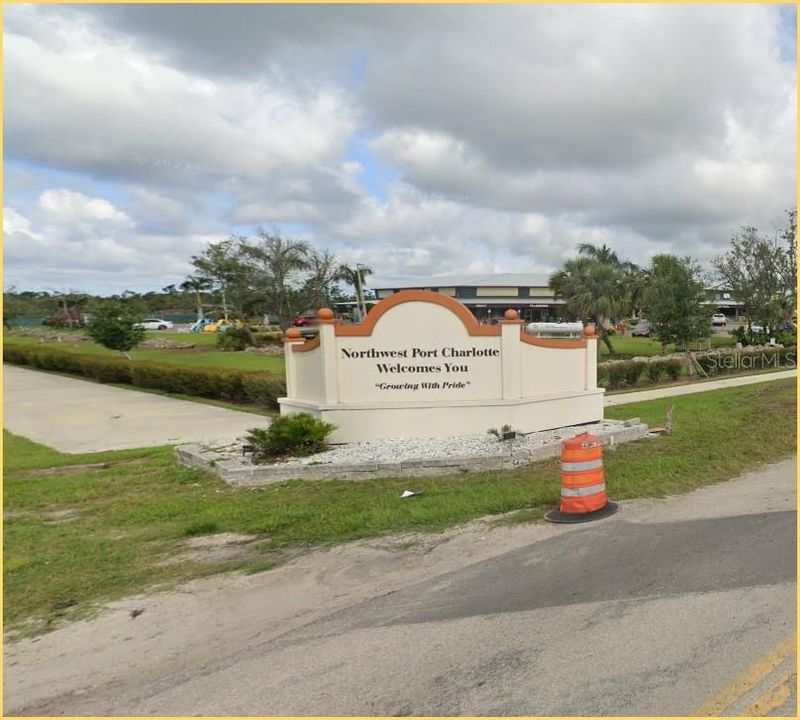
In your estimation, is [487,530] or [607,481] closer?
[487,530]

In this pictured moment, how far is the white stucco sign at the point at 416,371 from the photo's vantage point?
958 cm

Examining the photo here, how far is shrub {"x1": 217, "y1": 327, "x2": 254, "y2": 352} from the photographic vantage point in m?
40.1

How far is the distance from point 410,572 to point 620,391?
15.5 metres

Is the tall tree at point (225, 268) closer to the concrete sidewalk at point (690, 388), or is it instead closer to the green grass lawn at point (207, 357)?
the green grass lawn at point (207, 357)

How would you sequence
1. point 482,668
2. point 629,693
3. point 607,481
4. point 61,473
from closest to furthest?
1. point 629,693
2. point 482,668
3. point 607,481
4. point 61,473

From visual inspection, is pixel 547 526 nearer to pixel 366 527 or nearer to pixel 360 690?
pixel 366 527

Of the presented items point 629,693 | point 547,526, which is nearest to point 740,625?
point 629,693

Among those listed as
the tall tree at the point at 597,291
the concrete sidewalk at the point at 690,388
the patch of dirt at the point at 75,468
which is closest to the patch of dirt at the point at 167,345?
the tall tree at the point at 597,291

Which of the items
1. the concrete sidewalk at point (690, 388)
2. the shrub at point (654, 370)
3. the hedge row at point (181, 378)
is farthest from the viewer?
the shrub at point (654, 370)

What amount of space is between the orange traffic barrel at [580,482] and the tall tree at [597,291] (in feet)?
83.2

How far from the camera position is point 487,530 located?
5867 mm

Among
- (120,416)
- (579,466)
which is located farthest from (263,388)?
(579,466)

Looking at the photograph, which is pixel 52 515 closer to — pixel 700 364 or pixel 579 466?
pixel 579 466

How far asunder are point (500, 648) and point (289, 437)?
5619 millimetres
